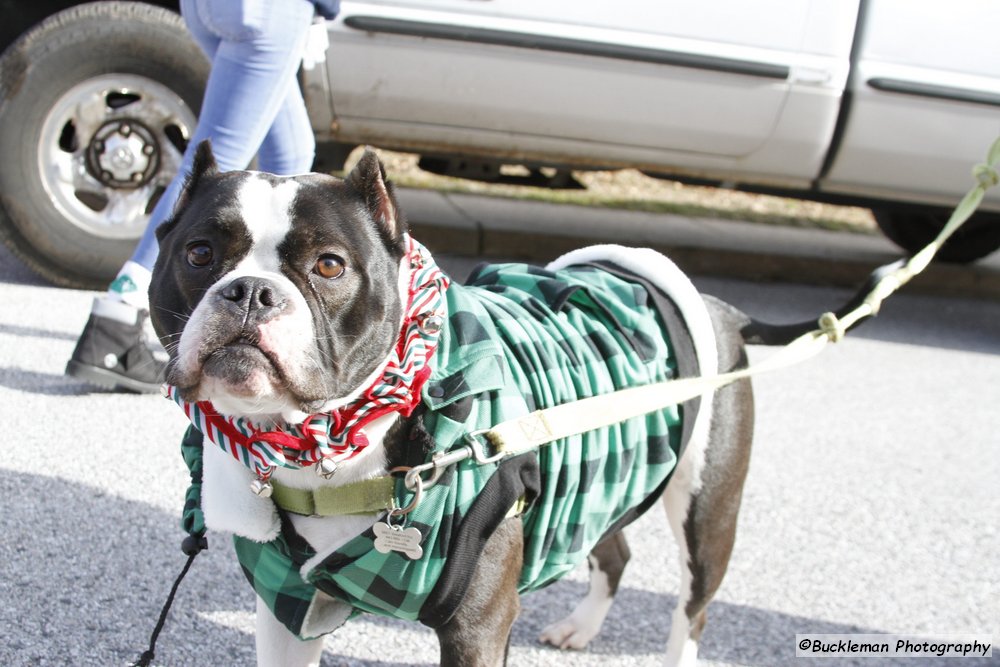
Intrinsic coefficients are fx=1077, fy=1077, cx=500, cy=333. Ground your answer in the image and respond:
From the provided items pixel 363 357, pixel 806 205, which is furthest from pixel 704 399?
pixel 806 205

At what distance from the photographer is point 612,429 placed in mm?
2275

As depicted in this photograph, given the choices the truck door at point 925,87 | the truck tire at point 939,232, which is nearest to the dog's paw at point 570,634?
the truck door at point 925,87

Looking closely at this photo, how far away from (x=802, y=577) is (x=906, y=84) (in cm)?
312

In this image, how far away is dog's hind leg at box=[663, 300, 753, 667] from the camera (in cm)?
253

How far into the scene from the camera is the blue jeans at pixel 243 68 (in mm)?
3434

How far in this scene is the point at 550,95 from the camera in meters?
5.31

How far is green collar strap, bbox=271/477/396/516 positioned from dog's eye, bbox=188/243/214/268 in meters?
0.44

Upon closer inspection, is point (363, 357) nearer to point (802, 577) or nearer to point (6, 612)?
point (6, 612)

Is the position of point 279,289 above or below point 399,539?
above

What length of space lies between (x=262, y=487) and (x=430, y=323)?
429mm

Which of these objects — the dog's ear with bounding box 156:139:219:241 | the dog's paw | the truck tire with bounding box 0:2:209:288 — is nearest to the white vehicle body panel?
the truck tire with bounding box 0:2:209:288

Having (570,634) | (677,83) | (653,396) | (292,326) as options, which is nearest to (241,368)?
(292,326)

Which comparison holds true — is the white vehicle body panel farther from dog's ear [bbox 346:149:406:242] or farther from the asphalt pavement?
dog's ear [bbox 346:149:406:242]

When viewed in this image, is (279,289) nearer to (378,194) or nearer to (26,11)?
(378,194)
